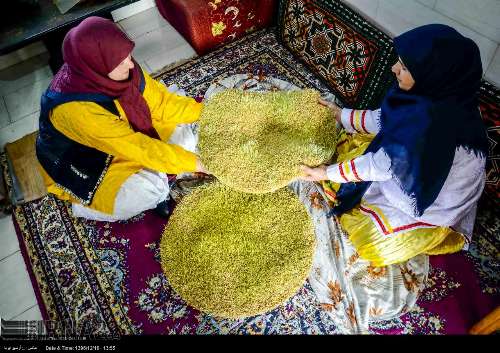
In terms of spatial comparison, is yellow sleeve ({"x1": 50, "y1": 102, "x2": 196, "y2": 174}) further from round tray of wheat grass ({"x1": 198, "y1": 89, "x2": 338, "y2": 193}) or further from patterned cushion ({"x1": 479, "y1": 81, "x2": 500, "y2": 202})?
patterned cushion ({"x1": 479, "y1": 81, "x2": 500, "y2": 202})

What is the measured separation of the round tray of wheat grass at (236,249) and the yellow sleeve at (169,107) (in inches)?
15.6

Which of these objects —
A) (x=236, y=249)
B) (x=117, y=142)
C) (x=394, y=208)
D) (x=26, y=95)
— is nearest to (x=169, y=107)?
(x=117, y=142)

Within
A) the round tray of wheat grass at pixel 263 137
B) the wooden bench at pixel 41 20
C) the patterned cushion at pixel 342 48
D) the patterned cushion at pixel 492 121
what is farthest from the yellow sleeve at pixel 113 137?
the patterned cushion at pixel 492 121

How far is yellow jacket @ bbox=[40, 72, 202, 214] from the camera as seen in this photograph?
1.50m

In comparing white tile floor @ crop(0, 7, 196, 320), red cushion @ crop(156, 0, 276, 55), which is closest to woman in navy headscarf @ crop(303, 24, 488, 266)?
red cushion @ crop(156, 0, 276, 55)

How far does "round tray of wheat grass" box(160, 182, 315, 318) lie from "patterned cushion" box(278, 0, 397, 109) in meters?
0.82

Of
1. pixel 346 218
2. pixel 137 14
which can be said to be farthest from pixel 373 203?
pixel 137 14

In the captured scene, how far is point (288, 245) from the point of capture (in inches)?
69.6

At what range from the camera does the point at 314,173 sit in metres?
1.66

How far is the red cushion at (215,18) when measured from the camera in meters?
2.53

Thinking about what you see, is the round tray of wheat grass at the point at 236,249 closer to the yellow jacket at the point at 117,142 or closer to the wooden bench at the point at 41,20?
the yellow jacket at the point at 117,142

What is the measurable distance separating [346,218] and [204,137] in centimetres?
83

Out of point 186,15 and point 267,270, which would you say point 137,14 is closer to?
point 186,15

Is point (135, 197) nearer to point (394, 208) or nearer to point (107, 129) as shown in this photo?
point (107, 129)
